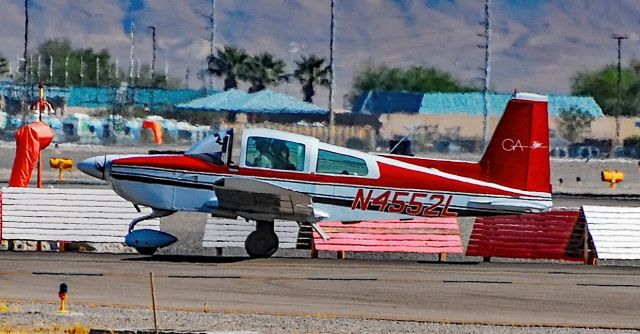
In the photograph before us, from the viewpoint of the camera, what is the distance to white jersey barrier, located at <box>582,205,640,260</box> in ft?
68.7

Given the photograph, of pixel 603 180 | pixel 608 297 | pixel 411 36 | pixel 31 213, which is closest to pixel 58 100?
pixel 603 180

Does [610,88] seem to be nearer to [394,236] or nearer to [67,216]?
[394,236]

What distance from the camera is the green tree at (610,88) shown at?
9775 cm

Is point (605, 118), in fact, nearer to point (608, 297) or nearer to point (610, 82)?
point (610, 82)

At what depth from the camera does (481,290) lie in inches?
679

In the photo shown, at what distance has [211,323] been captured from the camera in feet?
46.1

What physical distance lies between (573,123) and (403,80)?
15.9 metres

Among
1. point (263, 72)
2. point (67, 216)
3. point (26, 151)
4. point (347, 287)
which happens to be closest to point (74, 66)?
point (263, 72)

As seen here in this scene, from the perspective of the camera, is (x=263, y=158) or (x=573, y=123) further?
(x=573, y=123)

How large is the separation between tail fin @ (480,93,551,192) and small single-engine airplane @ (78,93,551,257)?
0.01 metres

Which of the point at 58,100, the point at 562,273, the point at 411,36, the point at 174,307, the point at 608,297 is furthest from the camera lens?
the point at 411,36

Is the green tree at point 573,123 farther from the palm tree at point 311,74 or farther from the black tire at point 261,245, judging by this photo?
the black tire at point 261,245

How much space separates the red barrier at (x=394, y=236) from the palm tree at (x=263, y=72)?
260ft

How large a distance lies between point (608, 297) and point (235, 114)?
6773cm
